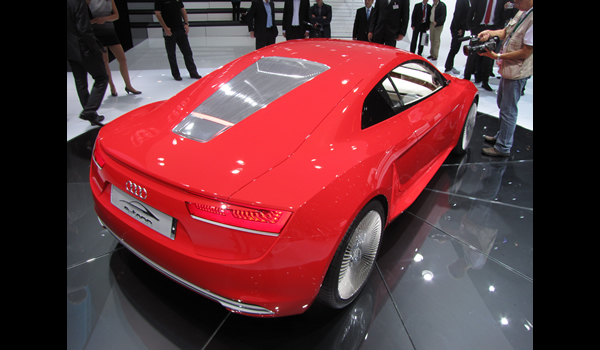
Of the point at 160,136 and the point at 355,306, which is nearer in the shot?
the point at 160,136

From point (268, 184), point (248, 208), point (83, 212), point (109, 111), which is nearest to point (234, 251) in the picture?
point (248, 208)

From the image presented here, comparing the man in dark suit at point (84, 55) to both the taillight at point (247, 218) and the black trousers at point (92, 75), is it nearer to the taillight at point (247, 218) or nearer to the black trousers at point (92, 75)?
the black trousers at point (92, 75)

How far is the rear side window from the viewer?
1.85 meters

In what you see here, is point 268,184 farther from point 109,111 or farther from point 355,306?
point 109,111

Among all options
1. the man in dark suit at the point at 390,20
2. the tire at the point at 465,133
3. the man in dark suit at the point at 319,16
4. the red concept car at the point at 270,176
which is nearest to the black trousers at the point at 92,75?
the red concept car at the point at 270,176

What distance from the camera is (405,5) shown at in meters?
6.40

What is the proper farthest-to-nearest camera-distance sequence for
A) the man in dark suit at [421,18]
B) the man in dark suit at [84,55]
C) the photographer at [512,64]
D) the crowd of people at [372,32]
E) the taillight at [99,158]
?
1. the man in dark suit at [421,18]
2. the man in dark suit at [84,55]
3. the crowd of people at [372,32]
4. the photographer at [512,64]
5. the taillight at [99,158]

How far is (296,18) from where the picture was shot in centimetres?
717

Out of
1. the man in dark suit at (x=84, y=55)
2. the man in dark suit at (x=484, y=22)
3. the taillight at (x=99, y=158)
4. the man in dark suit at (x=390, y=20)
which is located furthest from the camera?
the man in dark suit at (x=390, y=20)

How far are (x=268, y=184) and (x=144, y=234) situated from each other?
0.57 metres

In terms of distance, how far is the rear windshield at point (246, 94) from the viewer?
1.64 m

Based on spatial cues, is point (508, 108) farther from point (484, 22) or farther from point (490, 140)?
point (484, 22)

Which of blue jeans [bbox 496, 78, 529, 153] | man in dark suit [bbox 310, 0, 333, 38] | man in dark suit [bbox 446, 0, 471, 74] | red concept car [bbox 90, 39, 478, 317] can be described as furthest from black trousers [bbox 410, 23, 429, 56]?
red concept car [bbox 90, 39, 478, 317]

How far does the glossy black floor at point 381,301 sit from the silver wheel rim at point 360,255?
14 cm
